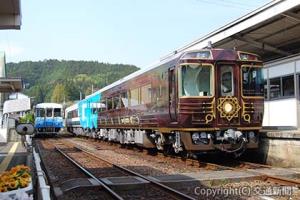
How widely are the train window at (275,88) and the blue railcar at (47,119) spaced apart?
24276 mm

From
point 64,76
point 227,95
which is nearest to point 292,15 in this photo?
point 227,95

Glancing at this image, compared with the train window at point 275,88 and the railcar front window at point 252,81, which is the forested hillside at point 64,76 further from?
the railcar front window at point 252,81

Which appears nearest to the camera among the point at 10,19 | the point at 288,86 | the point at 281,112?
the point at 10,19

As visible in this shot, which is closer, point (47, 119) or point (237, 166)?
point (237, 166)

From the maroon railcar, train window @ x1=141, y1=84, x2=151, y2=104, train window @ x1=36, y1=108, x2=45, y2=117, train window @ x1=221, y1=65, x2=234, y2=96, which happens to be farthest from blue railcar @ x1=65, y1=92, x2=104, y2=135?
train window @ x1=221, y1=65, x2=234, y2=96

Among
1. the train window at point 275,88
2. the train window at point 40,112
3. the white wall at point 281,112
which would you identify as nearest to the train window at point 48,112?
the train window at point 40,112

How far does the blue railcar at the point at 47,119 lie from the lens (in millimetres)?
38938

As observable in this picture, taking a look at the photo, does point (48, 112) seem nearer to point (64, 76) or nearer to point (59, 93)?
point (59, 93)

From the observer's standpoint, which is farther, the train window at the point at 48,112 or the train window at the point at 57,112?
the train window at the point at 57,112

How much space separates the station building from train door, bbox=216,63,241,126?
5.35 feet

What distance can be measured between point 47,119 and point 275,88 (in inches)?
971

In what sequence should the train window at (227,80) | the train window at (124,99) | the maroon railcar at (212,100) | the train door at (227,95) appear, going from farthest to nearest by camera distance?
the train window at (124,99) → the train window at (227,80) → the train door at (227,95) → the maroon railcar at (212,100)

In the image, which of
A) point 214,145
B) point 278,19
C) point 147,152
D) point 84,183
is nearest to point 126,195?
point 84,183

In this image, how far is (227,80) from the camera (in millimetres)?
13758
